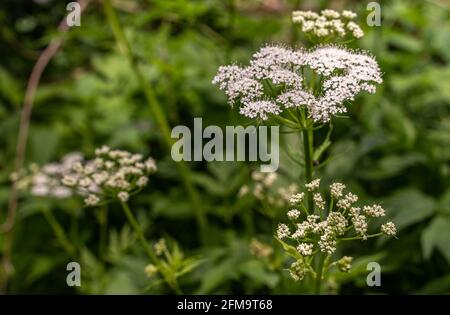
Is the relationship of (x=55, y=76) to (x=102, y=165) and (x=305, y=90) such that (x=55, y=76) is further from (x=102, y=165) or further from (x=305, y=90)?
(x=305, y=90)

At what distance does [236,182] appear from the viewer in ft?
12.4

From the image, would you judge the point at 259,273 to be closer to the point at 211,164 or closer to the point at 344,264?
the point at 344,264

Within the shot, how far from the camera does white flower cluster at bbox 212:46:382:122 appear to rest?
6.28 feet

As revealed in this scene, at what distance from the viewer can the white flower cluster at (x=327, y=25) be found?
2213 millimetres

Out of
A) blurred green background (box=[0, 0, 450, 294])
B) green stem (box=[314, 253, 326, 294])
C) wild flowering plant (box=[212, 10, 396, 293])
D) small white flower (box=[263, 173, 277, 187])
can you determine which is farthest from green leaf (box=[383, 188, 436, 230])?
wild flowering plant (box=[212, 10, 396, 293])

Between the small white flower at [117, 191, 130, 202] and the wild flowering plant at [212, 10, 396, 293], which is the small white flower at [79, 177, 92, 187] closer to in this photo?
the small white flower at [117, 191, 130, 202]

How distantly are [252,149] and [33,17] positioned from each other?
312 cm

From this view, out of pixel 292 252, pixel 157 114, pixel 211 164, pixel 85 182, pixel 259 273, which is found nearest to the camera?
pixel 292 252

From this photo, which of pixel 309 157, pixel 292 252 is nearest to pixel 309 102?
pixel 309 157

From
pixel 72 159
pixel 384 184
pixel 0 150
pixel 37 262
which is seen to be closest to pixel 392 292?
pixel 384 184

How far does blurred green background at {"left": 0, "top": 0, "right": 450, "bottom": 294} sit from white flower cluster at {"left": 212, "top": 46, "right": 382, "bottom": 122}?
97 cm

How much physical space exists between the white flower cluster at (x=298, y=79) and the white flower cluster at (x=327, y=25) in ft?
0.47

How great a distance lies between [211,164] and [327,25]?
5.90ft

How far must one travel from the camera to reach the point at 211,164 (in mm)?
3889
